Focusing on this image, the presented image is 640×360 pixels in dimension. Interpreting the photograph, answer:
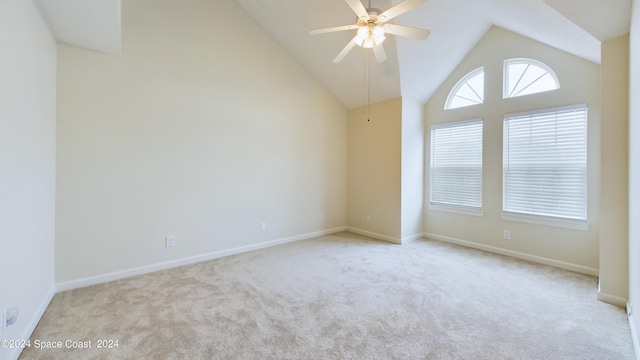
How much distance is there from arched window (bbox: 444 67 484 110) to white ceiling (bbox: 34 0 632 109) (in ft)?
0.99

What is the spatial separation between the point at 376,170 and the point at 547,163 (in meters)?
2.43

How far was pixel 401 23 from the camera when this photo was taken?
322 cm

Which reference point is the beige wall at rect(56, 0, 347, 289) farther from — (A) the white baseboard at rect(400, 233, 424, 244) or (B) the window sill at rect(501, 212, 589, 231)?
(B) the window sill at rect(501, 212, 589, 231)

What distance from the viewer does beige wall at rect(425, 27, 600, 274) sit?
10.8ft

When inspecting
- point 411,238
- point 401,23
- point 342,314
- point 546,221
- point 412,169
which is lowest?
point 342,314

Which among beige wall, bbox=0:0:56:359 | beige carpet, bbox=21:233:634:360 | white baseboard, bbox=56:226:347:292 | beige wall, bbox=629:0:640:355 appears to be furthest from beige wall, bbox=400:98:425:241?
beige wall, bbox=0:0:56:359

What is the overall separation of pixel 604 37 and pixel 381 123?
112 inches

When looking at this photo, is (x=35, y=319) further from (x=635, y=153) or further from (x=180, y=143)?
(x=635, y=153)

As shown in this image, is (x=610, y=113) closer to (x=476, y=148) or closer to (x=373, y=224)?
(x=476, y=148)

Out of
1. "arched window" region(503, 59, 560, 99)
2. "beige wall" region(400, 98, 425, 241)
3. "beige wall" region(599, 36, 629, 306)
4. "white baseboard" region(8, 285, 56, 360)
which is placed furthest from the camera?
"beige wall" region(400, 98, 425, 241)

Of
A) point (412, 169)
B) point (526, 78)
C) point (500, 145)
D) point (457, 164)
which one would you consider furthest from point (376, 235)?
point (526, 78)

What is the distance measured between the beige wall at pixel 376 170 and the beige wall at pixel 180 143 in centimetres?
90

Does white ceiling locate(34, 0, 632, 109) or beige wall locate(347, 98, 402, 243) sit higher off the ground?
white ceiling locate(34, 0, 632, 109)

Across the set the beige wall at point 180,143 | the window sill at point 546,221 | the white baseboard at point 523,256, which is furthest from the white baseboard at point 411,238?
the beige wall at point 180,143
